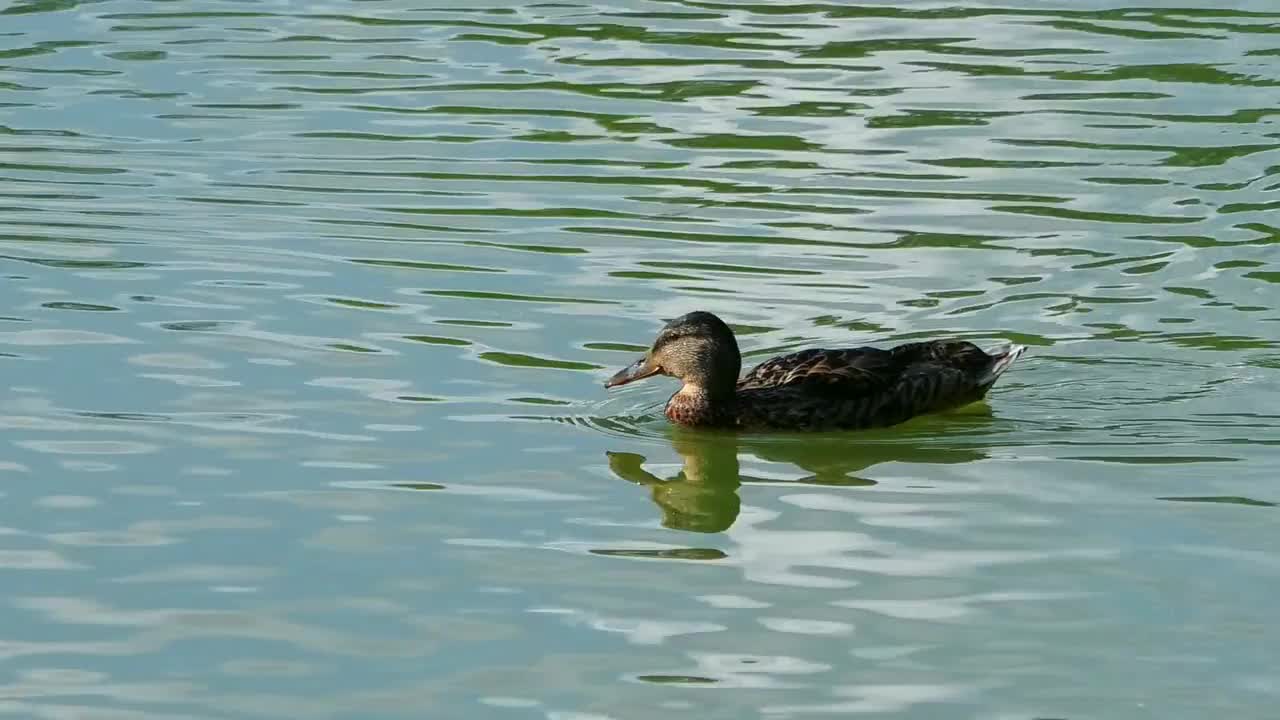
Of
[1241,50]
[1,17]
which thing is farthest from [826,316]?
[1,17]

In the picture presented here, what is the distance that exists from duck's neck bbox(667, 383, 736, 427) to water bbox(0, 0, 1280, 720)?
6.5 inches

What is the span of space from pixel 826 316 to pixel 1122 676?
5.42 metres

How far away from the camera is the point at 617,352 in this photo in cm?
1267

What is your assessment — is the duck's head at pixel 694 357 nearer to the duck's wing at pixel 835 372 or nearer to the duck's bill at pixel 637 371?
the duck's bill at pixel 637 371

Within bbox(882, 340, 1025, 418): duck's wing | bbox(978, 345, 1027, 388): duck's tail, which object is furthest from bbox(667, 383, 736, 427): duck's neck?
bbox(978, 345, 1027, 388): duck's tail

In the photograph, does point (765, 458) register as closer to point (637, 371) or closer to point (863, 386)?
point (863, 386)

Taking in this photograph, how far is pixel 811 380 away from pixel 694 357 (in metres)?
0.56

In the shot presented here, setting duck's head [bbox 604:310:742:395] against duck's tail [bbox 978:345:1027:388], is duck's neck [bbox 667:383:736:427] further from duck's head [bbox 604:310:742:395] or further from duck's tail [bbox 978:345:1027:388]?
duck's tail [bbox 978:345:1027:388]

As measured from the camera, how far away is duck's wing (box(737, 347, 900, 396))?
1159 cm

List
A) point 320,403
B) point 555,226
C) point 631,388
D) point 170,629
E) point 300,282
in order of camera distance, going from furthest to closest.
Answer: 1. point 555,226
2. point 300,282
3. point 631,388
4. point 320,403
5. point 170,629

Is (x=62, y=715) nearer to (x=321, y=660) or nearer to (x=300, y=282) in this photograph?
(x=321, y=660)

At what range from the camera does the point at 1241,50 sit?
19469mm

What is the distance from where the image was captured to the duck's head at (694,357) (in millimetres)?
11680

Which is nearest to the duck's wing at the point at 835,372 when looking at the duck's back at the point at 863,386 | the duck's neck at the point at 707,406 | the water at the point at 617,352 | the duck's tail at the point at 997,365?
the duck's back at the point at 863,386
